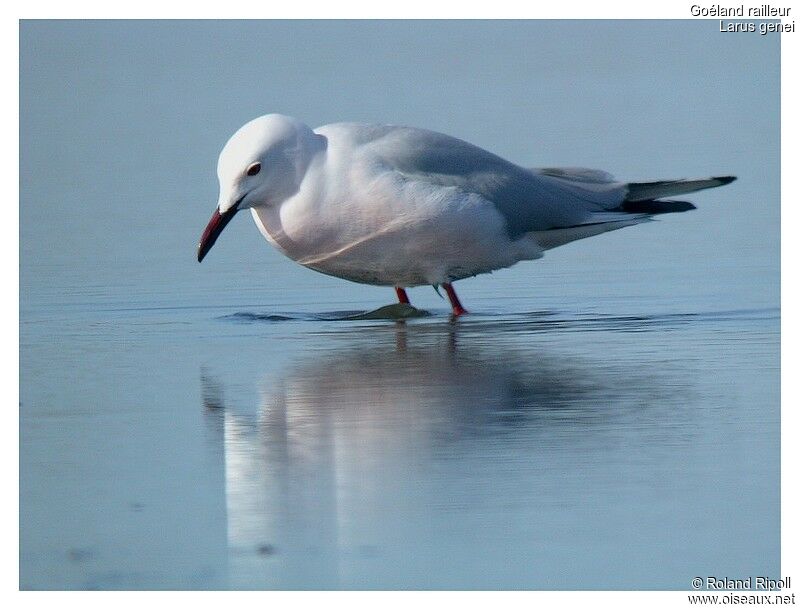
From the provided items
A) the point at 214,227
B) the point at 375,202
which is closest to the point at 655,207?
the point at 375,202

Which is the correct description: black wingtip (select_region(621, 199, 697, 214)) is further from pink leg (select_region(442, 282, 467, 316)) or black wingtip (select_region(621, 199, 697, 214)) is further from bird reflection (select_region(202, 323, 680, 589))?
bird reflection (select_region(202, 323, 680, 589))

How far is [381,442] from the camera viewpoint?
5770 millimetres

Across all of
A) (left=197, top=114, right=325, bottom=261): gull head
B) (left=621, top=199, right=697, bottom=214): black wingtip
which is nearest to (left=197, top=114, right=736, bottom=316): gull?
(left=197, top=114, right=325, bottom=261): gull head

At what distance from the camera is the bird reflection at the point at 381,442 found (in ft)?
15.7

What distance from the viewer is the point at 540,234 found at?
894cm

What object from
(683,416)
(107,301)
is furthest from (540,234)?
(683,416)

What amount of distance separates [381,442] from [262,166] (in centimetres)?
279

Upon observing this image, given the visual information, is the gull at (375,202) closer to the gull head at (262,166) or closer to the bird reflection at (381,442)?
the gull head at (262,166)

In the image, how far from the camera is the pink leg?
28.1 ft

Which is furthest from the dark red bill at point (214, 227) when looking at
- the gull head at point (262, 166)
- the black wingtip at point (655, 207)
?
the black wingtip at point (655, 207)

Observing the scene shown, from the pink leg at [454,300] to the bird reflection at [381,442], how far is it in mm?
851

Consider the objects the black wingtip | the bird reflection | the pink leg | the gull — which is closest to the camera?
the bird reflection

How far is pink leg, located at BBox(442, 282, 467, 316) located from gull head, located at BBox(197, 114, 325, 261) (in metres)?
0.90

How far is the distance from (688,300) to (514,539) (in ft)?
13.4
